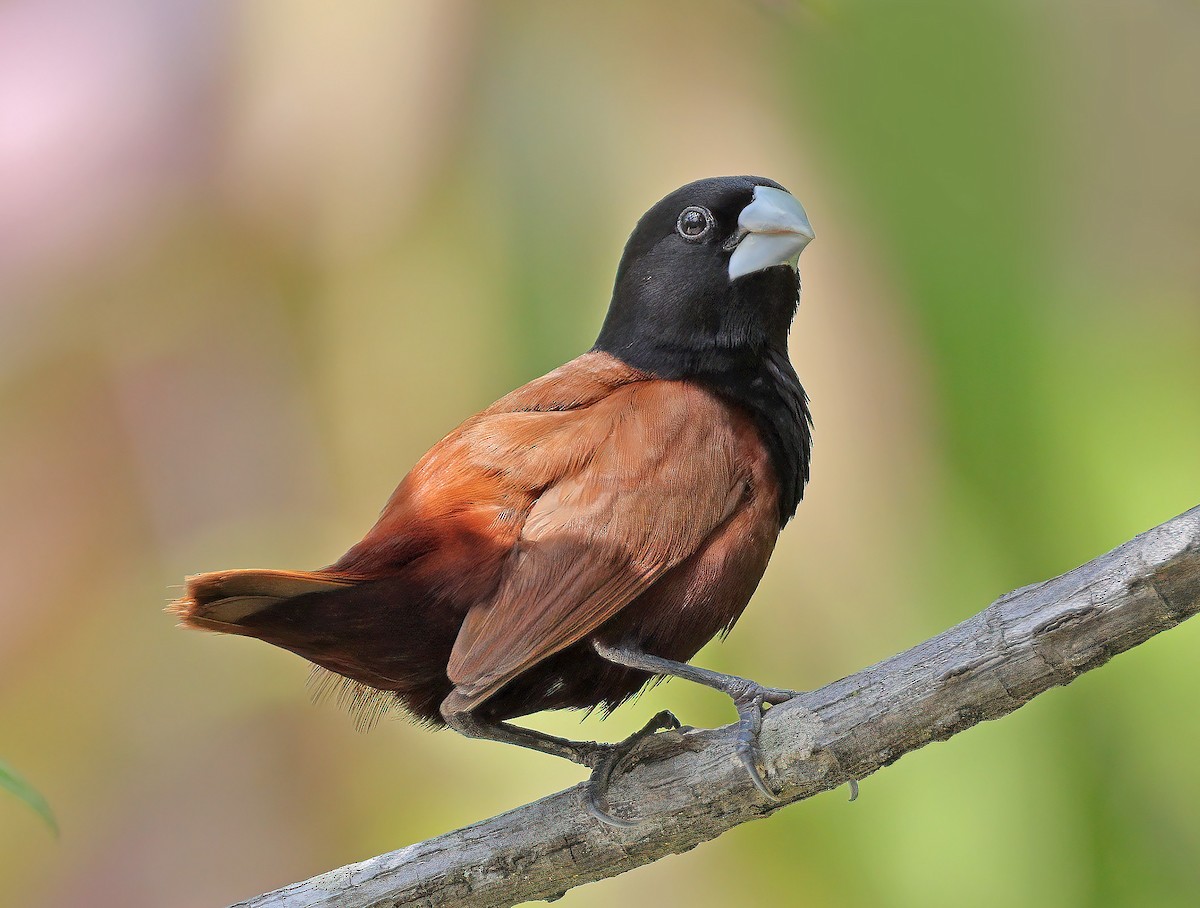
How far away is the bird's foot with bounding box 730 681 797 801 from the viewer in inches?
61.5

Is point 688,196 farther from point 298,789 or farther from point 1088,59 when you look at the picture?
point 298,789

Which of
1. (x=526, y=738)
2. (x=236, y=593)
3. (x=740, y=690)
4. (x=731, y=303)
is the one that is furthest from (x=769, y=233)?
(x=236, y=593)

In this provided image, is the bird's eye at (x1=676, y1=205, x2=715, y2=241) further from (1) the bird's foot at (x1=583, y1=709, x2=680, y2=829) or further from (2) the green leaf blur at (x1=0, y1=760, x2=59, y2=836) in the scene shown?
(2) the green leaf blur at (x1=0, y1=760, x2=59, y2=836)

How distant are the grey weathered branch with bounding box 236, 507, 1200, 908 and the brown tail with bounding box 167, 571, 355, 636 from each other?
1.41ft

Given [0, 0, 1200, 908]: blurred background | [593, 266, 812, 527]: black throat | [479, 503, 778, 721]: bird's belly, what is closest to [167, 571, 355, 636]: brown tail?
[479, 503, 778, 721]: bird's belly

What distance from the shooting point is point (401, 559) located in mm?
1741

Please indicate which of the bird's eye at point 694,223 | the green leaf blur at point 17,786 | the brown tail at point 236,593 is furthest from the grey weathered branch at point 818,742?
the bird's eye at point 694,223

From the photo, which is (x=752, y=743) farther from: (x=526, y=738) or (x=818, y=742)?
(x=526, y=738)

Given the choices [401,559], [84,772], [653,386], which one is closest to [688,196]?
[653,386]

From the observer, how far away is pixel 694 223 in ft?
6.95

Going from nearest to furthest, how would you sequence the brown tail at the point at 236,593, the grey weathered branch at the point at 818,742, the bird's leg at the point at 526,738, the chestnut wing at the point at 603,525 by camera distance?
1. the grey weathered branch at the point at 818,742
2. the brown tail at the point at 236,593
3. the chestnut wing at the point at 603,525
4. the bird's leg at the point at 526,738

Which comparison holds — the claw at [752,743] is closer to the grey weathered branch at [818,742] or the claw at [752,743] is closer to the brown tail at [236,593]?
the grey weathered branch at [818,742]

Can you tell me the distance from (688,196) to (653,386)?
40cm

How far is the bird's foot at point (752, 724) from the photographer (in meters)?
1.56
